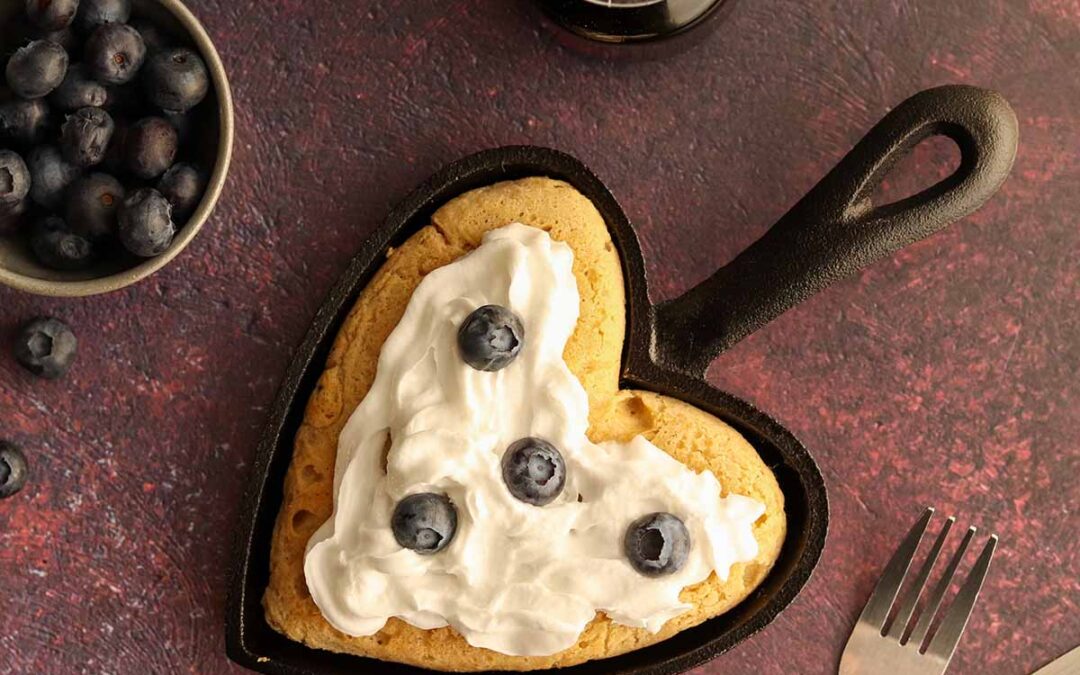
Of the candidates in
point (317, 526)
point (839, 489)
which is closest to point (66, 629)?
point (317, 526)

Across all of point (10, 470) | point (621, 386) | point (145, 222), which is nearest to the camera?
point (145, 222)

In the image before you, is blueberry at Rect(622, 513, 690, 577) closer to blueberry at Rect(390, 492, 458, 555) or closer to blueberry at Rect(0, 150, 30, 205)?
blueberry at Rect(390, 492, 458, 555)

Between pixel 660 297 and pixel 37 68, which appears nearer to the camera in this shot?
pixel 37 68

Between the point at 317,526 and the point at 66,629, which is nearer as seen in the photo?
the point at 317,526

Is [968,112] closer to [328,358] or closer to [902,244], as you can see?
[902,244]

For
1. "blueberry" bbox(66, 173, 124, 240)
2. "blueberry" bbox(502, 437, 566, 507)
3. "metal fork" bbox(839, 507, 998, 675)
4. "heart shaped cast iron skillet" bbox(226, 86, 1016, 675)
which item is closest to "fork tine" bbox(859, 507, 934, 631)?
"metal fork" bbox(839, 507, 998, 675)

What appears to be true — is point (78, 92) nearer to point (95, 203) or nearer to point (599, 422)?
point (95, 203)

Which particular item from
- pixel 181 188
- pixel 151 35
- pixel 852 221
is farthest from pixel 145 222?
pixel 852 221

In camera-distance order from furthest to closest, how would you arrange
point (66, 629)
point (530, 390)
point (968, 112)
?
point (66, 629) → point (968, 112) → point (530, 390)
